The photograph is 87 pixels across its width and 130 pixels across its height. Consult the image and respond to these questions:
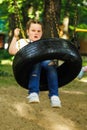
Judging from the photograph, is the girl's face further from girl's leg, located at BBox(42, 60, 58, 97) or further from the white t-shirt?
girl's leg, located at BBox(42, 60, 58, 97)

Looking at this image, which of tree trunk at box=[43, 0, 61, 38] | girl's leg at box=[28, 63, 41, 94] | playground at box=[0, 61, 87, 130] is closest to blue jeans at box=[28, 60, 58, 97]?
girl's leg at box=[28, 63, 41, 94]

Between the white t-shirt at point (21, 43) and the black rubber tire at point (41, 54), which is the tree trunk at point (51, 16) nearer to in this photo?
the white t-shirt at point (21, 43)

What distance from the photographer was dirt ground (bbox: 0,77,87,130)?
1365 centimetres

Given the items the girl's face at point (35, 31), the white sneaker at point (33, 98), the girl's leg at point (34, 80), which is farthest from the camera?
the girl's face at point (35, 31)

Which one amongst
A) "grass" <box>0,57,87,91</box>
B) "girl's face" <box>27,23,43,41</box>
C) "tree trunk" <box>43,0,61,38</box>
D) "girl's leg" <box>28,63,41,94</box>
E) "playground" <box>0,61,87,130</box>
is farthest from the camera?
"grass" <box>0,57,87,91</box>

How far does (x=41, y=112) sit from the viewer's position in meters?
14.5

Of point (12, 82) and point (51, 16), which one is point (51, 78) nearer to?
point (51, 16)

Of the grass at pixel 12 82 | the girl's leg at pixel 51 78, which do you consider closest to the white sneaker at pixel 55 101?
the girl's leg at pixel 51 78

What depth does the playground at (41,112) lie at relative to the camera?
13.6m

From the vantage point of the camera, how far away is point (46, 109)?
14.7 m

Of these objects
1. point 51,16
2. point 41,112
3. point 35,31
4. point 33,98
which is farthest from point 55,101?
point 41,112

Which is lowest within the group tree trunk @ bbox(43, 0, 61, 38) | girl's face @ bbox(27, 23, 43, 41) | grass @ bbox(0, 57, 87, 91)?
grass @ bbox(0, 57, 87, 91)

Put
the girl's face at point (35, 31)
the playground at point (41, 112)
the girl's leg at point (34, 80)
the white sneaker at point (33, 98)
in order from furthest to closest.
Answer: the playground at point (41, 112) < the girl's face at point (35, 31) < the girl's leg at point (34, 80) < the white sneaker at point (33, 98)

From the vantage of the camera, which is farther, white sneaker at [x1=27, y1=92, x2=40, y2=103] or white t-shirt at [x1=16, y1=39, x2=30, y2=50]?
white t-shirt at [x1=16, y1=39, x2=30, y2=50]
